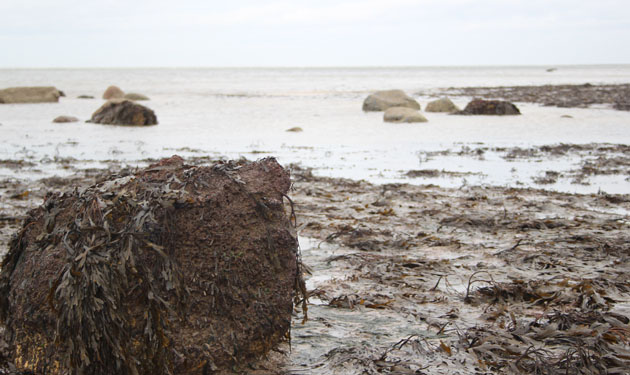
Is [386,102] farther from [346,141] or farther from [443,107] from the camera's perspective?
[346,141]

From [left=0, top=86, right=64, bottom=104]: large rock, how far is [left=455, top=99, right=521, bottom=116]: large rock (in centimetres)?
2086

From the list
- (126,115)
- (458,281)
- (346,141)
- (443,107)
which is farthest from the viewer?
(443,107)

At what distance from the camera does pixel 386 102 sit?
76.2 feet

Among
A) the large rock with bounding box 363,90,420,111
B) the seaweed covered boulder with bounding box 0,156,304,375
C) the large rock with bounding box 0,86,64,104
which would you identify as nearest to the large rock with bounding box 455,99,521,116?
the large rock with bounding box 363,90,420,111

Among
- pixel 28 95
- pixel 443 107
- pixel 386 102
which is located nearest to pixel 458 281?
pixel 443 107

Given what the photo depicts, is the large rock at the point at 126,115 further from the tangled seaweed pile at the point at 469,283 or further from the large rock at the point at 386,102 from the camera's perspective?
the tangled seaweed pile at the point at 469,283

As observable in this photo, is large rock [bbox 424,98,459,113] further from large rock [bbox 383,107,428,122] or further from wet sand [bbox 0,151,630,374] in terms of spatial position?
wet sand [bbox 0,151,630,374]

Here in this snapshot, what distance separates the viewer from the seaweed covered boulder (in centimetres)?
252

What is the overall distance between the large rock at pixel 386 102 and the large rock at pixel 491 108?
2710 mm

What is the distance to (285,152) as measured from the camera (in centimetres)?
1184

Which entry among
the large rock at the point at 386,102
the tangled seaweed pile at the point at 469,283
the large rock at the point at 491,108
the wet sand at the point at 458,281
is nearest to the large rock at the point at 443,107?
the large rock at the point at 491,108

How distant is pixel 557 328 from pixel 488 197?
3993 mm

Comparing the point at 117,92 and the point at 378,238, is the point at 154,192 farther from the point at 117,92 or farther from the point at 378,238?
the point at 117,92

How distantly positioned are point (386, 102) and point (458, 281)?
19.4 meters
